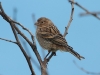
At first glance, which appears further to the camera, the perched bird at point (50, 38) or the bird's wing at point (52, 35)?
the bird's wing at point (52, 35)

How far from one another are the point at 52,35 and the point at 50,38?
33cm

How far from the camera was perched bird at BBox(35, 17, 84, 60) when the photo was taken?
6693 mm

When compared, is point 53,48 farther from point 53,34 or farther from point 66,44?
point 53,34

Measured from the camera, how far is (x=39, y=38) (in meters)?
7.61

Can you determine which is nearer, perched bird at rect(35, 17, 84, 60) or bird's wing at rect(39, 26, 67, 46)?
perched bird at rect(35, 17, 84, 60)

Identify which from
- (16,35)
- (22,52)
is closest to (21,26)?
(16,35)

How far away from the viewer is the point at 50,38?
24.3 ft

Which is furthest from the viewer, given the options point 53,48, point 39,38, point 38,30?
point 38,30

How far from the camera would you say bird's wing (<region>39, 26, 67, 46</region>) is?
7.01 meters

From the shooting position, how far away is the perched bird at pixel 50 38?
6.69 metres

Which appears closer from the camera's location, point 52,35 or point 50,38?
point 50,38

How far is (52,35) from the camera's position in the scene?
770cm

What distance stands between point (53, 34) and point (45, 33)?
256 millimetres

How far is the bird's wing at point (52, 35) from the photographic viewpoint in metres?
7.01
